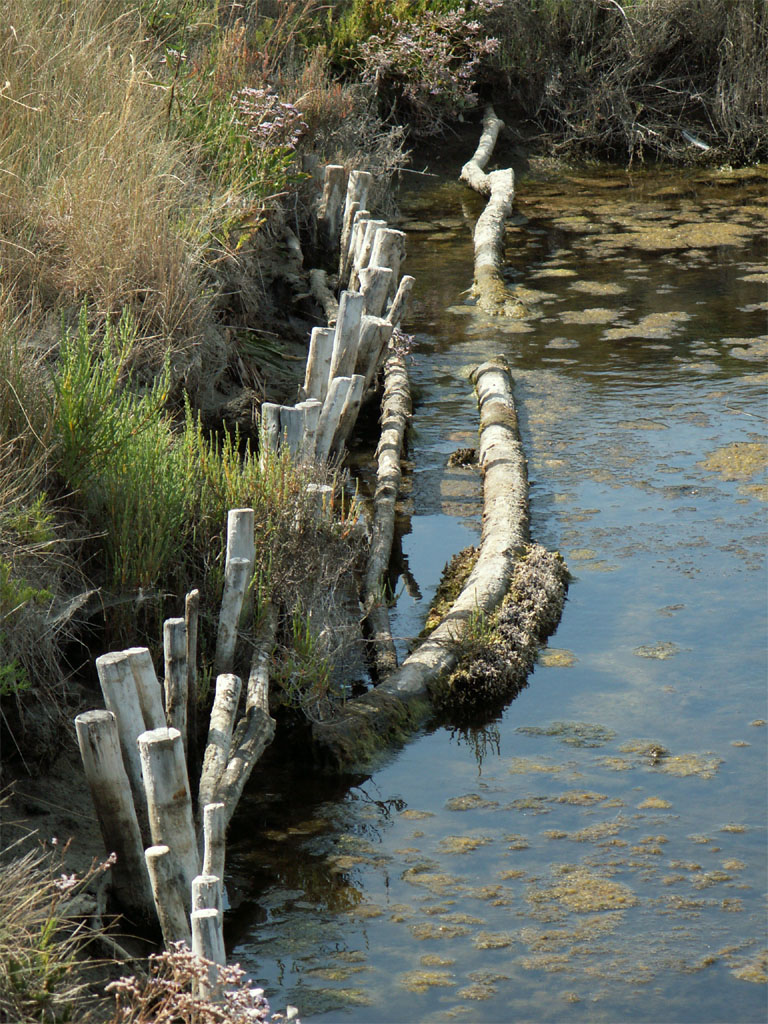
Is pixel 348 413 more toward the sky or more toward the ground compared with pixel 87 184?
more toward the ground

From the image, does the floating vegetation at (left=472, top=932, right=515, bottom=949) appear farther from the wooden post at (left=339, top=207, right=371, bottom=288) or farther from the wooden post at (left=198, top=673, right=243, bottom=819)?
the wooden post at (left=339, top=207, right=371, bottom=288)

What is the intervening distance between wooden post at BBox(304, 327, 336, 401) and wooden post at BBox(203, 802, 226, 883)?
8.96ft

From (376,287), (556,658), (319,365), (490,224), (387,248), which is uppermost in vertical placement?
(490,224)

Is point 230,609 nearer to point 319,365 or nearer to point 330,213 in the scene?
point 319,365

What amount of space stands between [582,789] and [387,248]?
3873 millimetres

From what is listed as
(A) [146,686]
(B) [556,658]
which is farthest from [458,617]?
(A) [146,686]

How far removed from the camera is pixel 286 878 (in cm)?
325

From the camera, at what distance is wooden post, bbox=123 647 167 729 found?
2.73 metres

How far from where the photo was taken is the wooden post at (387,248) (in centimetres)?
652

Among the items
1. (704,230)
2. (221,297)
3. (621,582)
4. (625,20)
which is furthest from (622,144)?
(621,582)

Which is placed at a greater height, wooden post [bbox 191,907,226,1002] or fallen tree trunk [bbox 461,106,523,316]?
fallen tree trunk [bbox 461,106,523,316]

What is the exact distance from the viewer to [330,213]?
8062 millimetres

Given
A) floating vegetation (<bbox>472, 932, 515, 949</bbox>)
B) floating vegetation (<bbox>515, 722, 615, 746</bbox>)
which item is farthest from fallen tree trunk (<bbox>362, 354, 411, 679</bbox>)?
floating vegetation (<bbox>472, 932, 515, 949</bbox>)

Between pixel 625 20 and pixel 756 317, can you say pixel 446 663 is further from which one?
pixel 625 20
